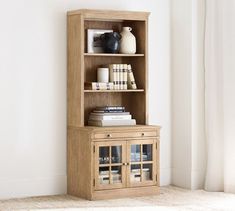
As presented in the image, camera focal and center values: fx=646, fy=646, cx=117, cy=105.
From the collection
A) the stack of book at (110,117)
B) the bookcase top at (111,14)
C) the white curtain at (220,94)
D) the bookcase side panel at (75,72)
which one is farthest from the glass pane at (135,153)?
the bookcase top at (111,14)

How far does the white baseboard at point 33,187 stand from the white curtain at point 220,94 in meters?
1.53

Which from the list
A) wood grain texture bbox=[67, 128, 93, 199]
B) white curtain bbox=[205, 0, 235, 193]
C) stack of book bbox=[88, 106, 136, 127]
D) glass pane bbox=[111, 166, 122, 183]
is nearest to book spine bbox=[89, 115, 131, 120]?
stack of book bbox=[88, 106, 136, 127]

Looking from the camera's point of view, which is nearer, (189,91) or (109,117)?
(109,117)

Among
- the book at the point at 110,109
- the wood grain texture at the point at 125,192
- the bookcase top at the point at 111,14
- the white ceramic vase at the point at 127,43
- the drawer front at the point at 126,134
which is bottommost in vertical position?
the wood grain texture at the point at 125,192

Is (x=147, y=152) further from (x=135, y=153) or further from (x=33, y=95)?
(x=33, y=95)

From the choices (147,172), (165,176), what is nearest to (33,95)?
(147,172)

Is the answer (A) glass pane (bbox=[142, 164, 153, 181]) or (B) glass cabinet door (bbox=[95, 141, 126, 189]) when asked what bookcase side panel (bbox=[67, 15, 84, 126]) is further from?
(A) glass pane (bbox=[142, 164, 153, 181])

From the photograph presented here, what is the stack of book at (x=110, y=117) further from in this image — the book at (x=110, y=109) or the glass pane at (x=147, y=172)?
the glass pane at (x=147, y=172)

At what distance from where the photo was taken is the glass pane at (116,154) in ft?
20.6

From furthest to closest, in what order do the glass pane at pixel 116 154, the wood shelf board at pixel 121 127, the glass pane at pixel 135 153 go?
the glass pane at pixel 135 153 < the glass pane at pixel 116 154 < the wood shelf board at pixel 121 127

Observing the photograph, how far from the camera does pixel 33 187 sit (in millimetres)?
6375

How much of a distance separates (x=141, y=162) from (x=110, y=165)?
1.18ft

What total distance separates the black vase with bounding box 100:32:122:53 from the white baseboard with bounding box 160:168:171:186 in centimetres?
150

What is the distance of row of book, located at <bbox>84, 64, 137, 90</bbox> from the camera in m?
6.41
